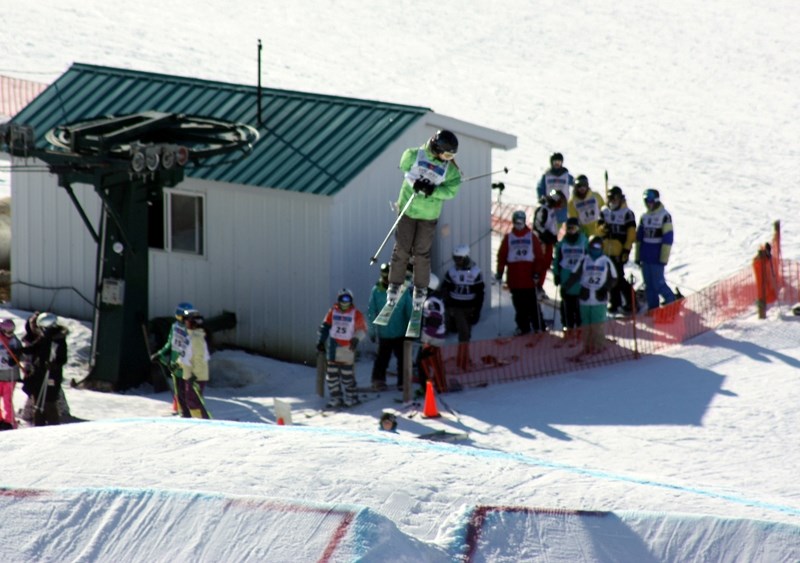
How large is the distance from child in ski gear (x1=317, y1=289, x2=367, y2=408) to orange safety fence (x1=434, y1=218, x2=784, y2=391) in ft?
3.81

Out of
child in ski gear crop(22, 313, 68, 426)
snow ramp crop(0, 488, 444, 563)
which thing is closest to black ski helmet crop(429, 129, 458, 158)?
snow ramp crop(0, 488, 444, 563)

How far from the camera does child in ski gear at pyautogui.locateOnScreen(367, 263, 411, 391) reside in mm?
17219

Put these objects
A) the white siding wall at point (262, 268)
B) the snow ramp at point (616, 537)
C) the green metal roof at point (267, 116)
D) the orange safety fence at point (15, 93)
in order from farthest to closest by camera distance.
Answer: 1. the orange safety fence at point (15, 93)
2. the green metal roof at point (267, 116)
3. the white siding wall at point (262, 268)
4. the snow ramp at point (616, 537)

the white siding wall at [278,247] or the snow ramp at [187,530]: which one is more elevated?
the white siding wall at [278,247]

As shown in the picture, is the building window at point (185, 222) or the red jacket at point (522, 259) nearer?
the red jacket at point (522, 259)

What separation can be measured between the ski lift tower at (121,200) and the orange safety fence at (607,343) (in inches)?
140

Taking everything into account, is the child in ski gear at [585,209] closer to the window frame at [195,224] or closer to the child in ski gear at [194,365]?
the window frame at [195,224]

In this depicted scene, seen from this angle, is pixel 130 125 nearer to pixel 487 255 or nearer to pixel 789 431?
Answer: pixel 487 255

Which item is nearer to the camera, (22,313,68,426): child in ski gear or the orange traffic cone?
(22,313,68,426): child in ski gear

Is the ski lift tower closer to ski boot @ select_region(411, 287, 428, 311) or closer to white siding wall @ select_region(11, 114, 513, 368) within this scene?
white siding wall @ select_region(11, 114, 513, 368)

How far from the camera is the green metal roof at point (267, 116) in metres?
19.5

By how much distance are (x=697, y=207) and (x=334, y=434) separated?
53.8 feet

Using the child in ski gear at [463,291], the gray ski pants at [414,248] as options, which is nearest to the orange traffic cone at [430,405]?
the child in ski gear at [463,291]

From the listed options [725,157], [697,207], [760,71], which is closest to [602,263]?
[697,207]
